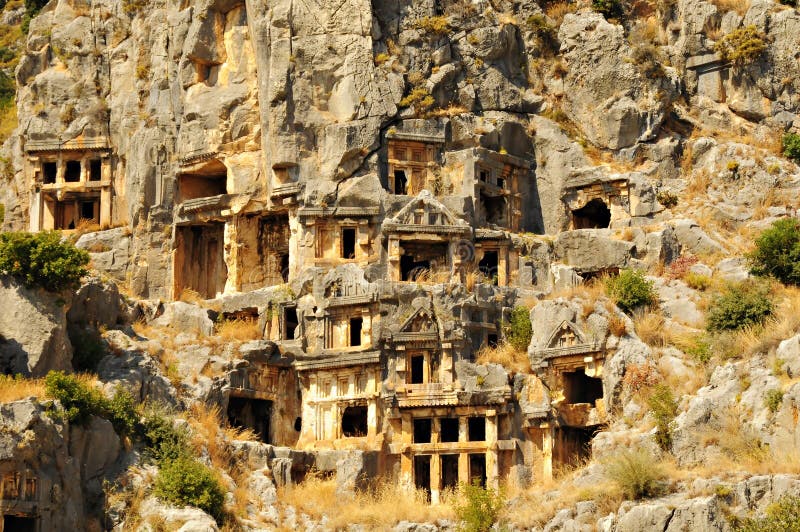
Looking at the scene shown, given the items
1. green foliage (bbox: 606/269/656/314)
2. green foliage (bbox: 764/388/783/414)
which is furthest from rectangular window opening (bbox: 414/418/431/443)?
green foliage (bbox: 764/388/783/414)

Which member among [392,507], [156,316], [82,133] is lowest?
[392,507]

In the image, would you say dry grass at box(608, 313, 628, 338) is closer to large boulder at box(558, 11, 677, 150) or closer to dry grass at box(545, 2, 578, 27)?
large boulder at box(558, 11, 677, 150)

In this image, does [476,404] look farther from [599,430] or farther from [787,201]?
[787,201]

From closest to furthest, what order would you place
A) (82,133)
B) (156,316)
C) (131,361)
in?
(131,361)
(156,316)
(82,133)

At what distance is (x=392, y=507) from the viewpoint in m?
42.3

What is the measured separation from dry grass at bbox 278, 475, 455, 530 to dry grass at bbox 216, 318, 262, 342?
288 inches

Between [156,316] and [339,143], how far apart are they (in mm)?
10260

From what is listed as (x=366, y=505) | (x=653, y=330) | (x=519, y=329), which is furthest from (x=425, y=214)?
(x=366, y=505)

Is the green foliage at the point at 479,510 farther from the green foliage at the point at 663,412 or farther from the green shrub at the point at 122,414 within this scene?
the green shrub at the point at 122,414

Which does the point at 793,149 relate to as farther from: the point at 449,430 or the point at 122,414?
the point at 122,414

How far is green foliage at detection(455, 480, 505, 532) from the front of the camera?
127 ft

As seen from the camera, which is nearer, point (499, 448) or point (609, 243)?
point (499, 448)

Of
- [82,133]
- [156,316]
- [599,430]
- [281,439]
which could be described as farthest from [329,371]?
[82,133]

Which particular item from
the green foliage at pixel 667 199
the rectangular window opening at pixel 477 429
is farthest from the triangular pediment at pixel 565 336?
the green foliage at pixel 667 199
